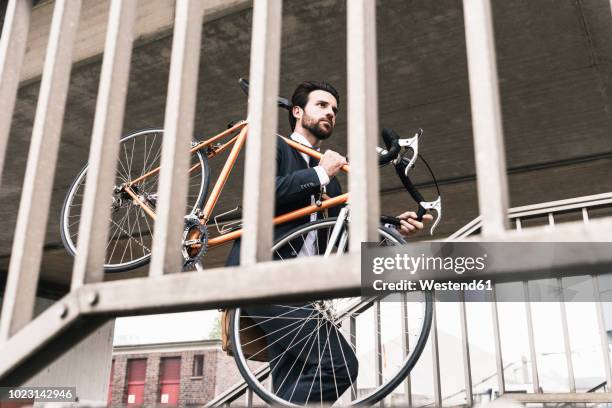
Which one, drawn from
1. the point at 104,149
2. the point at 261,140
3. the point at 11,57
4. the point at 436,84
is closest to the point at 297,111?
the point at 11,57

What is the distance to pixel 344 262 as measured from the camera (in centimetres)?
133

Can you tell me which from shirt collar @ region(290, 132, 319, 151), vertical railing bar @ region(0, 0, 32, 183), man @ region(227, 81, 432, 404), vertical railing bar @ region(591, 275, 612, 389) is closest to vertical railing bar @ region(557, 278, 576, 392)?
vertical railing bar @ region(591, 275, 612, 389)

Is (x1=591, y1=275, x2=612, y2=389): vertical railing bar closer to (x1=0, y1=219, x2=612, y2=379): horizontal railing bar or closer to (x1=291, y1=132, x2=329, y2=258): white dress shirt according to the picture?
(x1=291, y1=132, x2=329, y2=258): white dress shirt

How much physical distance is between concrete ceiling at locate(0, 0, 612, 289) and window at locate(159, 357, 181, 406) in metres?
21.4

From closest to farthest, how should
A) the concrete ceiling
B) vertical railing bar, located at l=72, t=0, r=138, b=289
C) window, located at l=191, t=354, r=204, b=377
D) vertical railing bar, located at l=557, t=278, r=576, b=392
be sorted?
vertical railing bar, located at l=72, t=0, r=138, b=289
vertical railing bar, located at l=557, t=278, r=576, b=392
the concrete ceiling
window, located at l=191, t=354, r=204, b=377

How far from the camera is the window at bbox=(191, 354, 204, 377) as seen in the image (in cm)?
2766

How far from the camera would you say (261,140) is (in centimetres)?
152

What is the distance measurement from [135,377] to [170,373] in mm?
2290

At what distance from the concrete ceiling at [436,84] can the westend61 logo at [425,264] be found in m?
3.84

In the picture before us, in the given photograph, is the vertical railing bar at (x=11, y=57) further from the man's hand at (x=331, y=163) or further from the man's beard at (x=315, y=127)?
the man's beard at (x=315, y=127)

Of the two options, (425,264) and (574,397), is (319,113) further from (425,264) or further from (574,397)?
(574,397)

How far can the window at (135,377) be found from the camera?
29031mm

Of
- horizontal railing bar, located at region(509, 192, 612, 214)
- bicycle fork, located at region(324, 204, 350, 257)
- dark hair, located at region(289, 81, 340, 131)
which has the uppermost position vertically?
dark hair, located at region(289, 81, 340, 131)

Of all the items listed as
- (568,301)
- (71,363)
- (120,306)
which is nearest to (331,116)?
(120,306)
